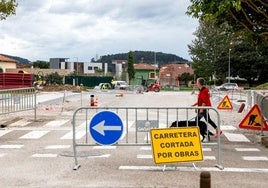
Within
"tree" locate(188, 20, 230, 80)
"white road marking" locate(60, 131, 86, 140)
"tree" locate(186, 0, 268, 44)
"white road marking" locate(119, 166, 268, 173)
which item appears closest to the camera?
"white road marking" locate(119, 166, 268, 173)

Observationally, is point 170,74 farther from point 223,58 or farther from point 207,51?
point 223,58

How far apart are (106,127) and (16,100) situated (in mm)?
10170

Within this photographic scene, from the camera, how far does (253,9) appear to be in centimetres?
1333

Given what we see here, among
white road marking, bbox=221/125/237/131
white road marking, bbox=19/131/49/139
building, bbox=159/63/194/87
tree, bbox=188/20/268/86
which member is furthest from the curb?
building, bbox=159/63/194/87

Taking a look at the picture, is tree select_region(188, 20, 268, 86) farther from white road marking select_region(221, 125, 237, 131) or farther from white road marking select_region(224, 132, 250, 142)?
white road marking select_region(224, 132, 250, 142)

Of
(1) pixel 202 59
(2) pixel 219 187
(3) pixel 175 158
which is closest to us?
(2) pixel 219 187

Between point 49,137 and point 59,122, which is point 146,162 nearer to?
point 49,137

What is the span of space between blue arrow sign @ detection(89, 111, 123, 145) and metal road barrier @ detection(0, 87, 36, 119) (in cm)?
919

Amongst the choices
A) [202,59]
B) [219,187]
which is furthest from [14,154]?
[202,59]

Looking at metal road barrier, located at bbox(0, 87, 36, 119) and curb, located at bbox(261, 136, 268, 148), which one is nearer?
curb, located at bbox(261, 136, 268, 148)

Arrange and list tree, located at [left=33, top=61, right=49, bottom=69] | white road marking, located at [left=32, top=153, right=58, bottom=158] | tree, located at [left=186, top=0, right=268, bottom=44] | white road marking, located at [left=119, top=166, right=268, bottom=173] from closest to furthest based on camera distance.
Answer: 1. white road marking, located at [left=119, top=166, right=268, bottom=173]
2. white road marking, located at [left=32, top=153, right=58, bottom=158]
3. tree, located at [left=186, top=0, right=268, bottom=44]
4. tree, located at [left=33, top=61, right=49, bottom=69]

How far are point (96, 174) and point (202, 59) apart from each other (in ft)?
304

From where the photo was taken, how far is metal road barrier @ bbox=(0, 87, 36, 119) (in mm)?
18391

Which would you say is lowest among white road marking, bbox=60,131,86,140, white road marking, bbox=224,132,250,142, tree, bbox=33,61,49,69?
white road marking, bbox=224,132,250,142
